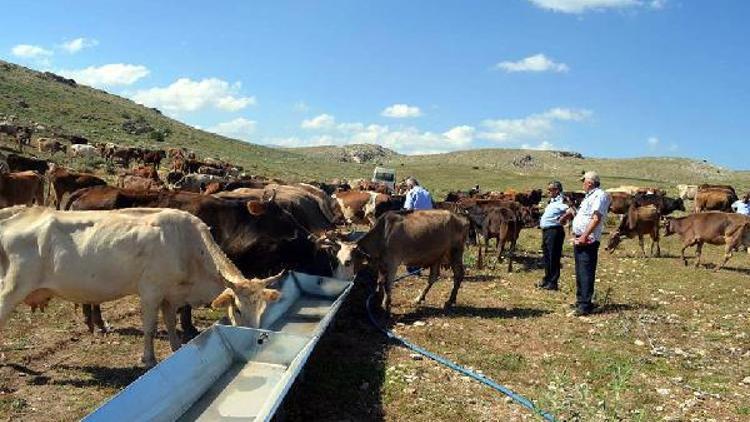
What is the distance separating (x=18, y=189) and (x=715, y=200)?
2972 cm

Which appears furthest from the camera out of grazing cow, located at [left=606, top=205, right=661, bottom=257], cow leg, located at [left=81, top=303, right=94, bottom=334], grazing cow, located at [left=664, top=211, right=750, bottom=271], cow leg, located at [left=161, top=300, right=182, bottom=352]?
grazing cow, located at [left=606, top=205, right=661, bottom=257]

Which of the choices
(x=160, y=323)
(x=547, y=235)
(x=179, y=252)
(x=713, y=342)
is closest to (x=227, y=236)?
(x=160, y=323)

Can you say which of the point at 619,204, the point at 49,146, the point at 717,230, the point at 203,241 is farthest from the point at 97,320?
the point at 49,146

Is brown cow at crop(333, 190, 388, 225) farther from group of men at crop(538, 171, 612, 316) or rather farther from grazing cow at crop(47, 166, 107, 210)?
group of men at crop(538, 171, 612, 316)

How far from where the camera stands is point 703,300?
533 inches

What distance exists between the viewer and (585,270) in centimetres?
1134

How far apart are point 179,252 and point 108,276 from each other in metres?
0.84

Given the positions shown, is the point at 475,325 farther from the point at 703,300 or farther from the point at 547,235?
the point at 703,300

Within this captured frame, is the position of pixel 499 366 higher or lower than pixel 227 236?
lower

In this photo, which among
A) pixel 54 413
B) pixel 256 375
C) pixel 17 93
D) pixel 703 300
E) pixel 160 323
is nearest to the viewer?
pixel 54 413

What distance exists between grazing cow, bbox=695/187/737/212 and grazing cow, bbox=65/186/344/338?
26152mm

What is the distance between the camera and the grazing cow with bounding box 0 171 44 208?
58.4ft

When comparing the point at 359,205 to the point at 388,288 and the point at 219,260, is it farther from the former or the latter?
the point at 219,260

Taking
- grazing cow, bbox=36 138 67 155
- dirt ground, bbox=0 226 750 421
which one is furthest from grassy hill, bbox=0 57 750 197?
dirt ground, bbox=0 226 750 421
